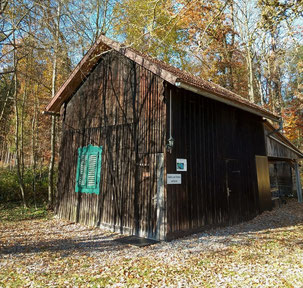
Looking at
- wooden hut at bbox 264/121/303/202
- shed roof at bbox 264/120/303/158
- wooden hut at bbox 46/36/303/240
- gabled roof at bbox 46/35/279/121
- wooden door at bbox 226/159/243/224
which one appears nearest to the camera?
gabled roof at bbox 46/35/279/121

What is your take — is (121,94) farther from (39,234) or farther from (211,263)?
(211,263)

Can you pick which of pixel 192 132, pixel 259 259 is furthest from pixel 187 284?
pixel 192 132

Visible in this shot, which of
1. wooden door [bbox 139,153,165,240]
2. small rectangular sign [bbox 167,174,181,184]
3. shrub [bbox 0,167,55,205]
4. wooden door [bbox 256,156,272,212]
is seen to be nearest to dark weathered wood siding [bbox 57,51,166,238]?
wooden door [bbox 139,153,165,240]

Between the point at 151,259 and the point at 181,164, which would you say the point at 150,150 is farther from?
the point at 151,259

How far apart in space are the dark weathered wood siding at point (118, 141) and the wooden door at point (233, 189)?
3228 millimetres

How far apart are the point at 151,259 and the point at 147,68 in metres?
4.94

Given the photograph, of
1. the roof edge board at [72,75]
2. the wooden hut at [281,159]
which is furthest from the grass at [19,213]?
the wooden hut at [281,159]

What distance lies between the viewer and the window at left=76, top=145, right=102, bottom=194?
835cm

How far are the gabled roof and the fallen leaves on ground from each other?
3977mm

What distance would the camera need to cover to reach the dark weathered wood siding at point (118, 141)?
6863 mm

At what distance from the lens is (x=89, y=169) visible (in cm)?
867

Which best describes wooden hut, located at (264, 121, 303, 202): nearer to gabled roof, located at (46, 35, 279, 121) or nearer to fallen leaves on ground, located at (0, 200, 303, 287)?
gabled roof, located at (46, 35, 279, 121)

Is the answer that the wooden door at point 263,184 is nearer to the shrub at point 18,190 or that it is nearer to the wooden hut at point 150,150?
the wooden hut at point 150,150

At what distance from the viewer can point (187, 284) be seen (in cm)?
392
